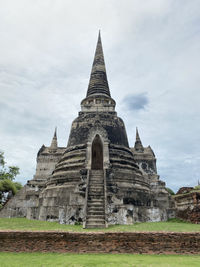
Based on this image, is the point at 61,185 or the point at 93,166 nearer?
the point at 61,185

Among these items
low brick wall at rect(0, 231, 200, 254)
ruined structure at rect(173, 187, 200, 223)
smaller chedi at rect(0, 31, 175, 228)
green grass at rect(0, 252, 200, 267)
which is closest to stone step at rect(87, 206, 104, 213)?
smaller chedi at rect(0, 31, 175, 228)

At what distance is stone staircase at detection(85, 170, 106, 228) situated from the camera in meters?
8.62

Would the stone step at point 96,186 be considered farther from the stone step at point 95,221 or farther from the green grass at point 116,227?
the green grass at point 116,227

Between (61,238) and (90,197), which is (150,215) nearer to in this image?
(90,197)

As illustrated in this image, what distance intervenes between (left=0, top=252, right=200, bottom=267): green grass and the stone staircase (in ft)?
10.6

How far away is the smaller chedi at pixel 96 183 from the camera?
967cm

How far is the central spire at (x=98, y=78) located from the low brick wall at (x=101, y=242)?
1433 cm

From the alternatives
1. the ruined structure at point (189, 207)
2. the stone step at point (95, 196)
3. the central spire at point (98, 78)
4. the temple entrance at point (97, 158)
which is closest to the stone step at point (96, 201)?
the stone step at point (95, 196)

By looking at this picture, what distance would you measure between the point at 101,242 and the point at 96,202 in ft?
13.5

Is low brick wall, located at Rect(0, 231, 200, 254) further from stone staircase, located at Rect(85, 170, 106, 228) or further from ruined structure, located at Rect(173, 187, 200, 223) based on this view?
ruined structure, located at Rect(173, 187, 200, 223)

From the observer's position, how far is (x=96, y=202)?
32.2ft

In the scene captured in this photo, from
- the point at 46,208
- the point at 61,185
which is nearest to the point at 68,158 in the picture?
the point at 61,185

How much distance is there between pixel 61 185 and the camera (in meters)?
12.1

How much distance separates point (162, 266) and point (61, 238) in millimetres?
2801
